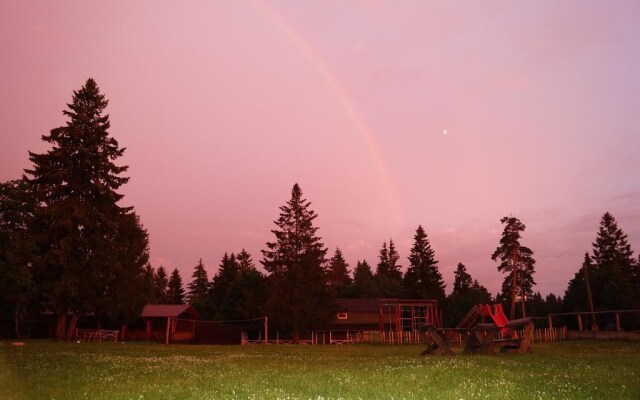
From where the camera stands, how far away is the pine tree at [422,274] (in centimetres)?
11312

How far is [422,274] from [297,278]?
51.0 m

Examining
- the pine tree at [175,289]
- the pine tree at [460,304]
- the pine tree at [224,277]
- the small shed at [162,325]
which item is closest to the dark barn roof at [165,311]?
the small shed at [162,325]

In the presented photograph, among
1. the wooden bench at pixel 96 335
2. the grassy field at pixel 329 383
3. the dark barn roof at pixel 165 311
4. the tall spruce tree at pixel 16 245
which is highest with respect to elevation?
the tall spruce tree at pixel 16 245

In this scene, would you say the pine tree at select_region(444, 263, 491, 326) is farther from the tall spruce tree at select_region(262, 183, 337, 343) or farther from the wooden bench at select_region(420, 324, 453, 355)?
the wooden bench at select_region(420, 324, 453, 355)

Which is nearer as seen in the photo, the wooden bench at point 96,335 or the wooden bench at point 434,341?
the wooden bench at point 434,341

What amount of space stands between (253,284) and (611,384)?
293ft

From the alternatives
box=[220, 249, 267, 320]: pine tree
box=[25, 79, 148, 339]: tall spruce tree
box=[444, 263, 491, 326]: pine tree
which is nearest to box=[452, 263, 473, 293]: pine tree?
box=[444, 263, 491, 326]: pine tree

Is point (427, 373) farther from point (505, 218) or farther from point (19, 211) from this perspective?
point (505, 218)

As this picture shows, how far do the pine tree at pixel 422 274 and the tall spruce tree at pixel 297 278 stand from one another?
45.1 meters

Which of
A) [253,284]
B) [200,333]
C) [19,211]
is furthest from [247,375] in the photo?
[253,284]

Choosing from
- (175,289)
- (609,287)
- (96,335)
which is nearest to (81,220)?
(96,335)

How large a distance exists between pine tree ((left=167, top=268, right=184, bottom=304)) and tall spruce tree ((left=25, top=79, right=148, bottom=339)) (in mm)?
102174

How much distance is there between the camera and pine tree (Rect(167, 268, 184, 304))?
15600cm

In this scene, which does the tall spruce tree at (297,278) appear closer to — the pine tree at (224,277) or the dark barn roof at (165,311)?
the dark barn roof at (165,311)
